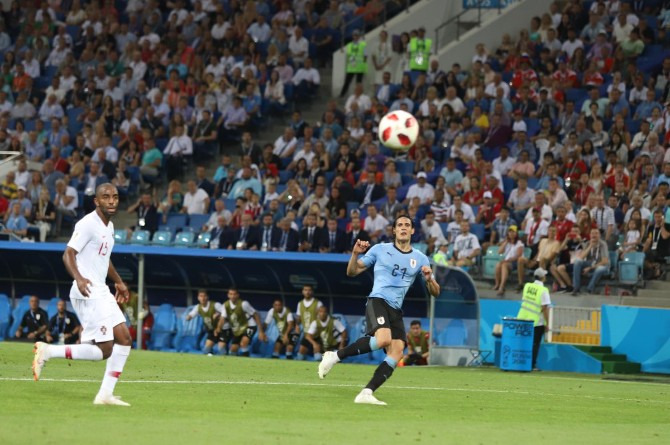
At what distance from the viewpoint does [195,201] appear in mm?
29188

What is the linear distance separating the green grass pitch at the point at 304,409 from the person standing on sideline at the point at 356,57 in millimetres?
15601

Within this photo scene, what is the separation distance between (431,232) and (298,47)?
10416 millimetres

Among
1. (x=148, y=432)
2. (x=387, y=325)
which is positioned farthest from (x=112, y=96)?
(x=148, y=432)

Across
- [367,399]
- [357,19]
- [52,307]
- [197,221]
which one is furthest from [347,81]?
[367,399]

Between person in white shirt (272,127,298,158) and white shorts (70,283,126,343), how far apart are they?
61.3ft

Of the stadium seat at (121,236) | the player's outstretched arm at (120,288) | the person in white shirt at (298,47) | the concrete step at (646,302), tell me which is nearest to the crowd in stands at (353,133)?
the person in white shirt at (298,47)

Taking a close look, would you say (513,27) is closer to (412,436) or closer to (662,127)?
(662,127)

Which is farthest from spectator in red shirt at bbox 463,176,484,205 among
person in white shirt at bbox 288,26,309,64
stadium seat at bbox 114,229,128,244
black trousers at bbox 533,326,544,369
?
person in white shirt at bbox 288,26,309,64

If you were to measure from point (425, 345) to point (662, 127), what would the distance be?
23.0 ft

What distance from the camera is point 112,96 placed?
112 feet

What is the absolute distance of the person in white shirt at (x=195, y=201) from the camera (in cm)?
2909

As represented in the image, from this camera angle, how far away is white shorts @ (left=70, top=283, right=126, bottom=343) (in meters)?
11.6

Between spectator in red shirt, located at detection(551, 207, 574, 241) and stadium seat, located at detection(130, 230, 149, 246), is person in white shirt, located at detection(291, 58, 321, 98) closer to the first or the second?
stadium seat, located at detection(130, 230, 149, 246)

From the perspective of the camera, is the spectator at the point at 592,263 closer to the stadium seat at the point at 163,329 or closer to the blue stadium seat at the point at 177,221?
the stadium seat at the point at 163,329
